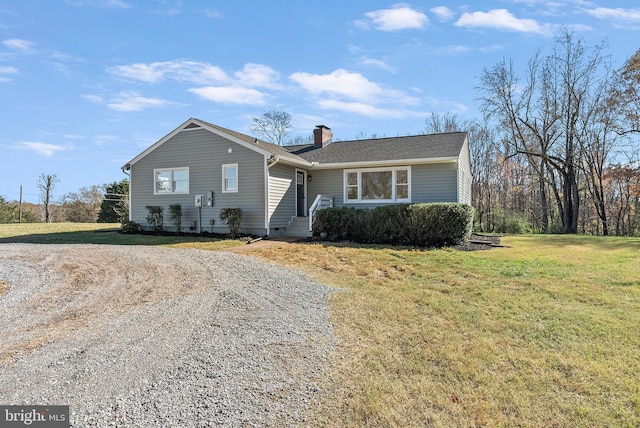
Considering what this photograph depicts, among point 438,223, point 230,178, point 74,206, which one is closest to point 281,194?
point 230,178

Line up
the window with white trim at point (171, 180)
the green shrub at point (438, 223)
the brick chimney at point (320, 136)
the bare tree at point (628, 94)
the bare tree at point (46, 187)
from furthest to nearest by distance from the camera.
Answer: the bare tree at point (46, 187), the bare tree at point (628, 94), the brick chimney at point (320, 136), the window with white trim at point (171, 180), the green shrub at point (438, 223)

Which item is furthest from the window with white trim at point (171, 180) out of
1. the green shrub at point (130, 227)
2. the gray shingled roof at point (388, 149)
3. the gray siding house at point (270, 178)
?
the gray shingled roof at point (388, 149)

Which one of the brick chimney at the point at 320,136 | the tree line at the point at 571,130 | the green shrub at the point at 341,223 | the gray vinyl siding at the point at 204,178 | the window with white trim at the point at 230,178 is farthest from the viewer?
the tree line at the point at 571,130

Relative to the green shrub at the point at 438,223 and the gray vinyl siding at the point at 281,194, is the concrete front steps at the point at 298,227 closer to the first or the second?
the gray vinyl siding at the point at 281,194

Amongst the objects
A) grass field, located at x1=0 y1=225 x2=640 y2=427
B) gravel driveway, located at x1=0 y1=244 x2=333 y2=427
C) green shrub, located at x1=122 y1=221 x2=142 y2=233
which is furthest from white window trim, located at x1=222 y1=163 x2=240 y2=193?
gravel driveway, located at x1=0 y1=244 x2=333 y2=427

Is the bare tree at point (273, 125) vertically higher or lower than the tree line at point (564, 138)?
higher

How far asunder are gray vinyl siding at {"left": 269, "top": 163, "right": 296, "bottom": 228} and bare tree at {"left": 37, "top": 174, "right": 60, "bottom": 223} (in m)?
22.2

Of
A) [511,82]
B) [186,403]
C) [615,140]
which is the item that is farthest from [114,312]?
[615,140]

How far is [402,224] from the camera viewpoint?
1138 cm

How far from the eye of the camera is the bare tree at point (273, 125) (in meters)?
33.4

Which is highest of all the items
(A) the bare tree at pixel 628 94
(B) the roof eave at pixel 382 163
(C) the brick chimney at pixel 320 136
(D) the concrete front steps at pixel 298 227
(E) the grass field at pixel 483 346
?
(A) the bare tree at pixel 628 94

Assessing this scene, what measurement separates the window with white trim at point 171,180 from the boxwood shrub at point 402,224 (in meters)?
6.08

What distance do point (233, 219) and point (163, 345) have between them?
32.2 ft

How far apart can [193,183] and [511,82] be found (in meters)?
19.8
